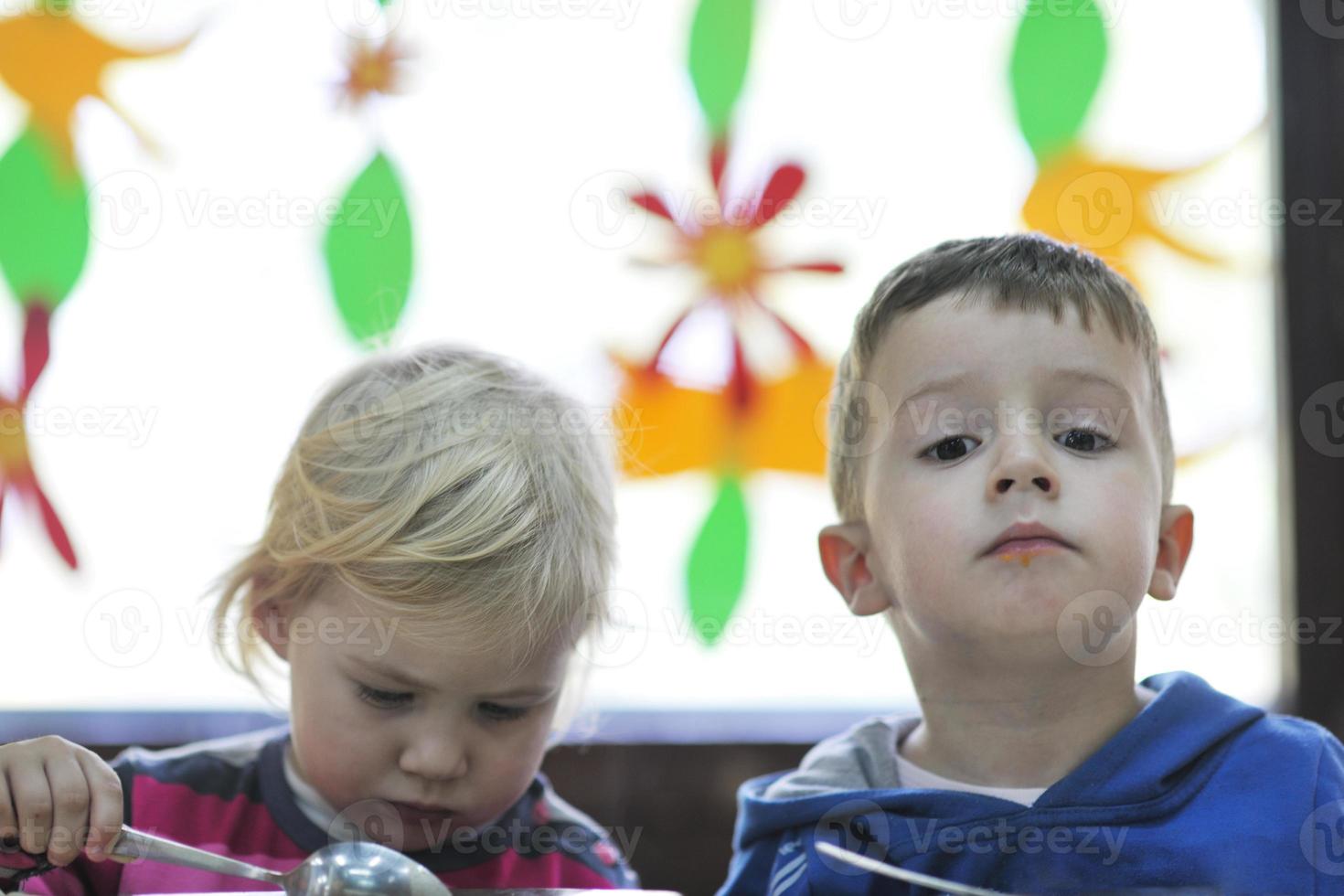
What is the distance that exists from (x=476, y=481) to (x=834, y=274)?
1.89ft

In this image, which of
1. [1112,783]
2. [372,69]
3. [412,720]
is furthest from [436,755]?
[372,69]

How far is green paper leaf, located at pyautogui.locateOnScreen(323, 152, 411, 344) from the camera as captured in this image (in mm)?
1329

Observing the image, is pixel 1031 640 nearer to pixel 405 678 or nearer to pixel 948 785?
pixel 948 785

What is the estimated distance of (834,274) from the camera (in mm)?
1322

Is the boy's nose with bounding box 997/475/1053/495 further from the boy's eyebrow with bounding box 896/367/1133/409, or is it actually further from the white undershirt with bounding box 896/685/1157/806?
the white undershirt with bounding box 896/685/1157/806

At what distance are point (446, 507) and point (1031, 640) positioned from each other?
382 mm

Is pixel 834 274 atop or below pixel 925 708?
atop

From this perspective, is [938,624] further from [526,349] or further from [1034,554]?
[526,349]

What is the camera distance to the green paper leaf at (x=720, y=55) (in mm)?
1341

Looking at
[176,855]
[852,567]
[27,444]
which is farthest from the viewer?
[27,444]

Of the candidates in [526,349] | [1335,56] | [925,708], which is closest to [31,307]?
[526,349]

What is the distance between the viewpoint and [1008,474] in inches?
29.8

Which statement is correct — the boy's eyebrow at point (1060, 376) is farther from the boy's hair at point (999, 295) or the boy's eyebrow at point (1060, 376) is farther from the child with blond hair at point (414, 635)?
the child with blond hair at point (414, 635)

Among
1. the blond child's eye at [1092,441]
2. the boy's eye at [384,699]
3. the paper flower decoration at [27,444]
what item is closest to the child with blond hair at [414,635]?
the boy's eye at [384,699]
